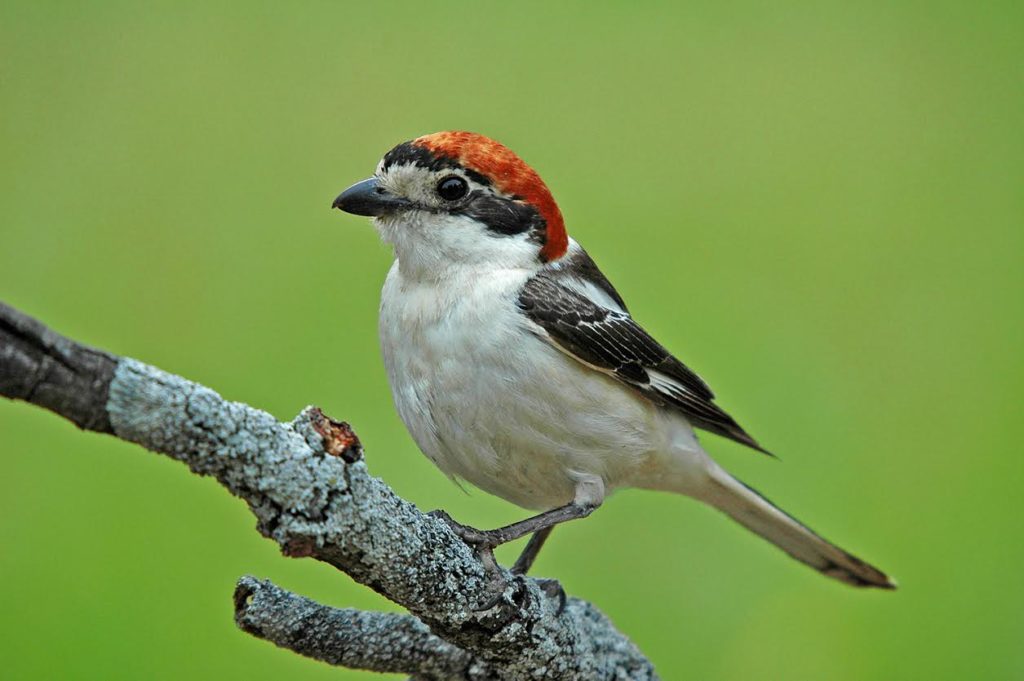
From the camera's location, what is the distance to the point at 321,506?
196 centimetres

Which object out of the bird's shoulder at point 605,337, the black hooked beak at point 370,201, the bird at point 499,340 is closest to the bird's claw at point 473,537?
the bird at point 499,340

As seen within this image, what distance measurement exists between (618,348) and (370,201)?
91 centimetres

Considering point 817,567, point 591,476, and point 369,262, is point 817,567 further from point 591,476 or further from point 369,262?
point 369,262

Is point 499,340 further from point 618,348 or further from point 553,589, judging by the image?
point 553,589

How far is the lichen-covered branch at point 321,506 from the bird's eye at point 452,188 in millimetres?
1184

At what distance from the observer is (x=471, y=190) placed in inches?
130

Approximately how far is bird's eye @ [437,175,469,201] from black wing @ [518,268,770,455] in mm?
344

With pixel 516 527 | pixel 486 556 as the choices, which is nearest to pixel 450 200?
pixel 516 527

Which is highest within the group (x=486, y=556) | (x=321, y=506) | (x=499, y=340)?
(x=499, y=340)

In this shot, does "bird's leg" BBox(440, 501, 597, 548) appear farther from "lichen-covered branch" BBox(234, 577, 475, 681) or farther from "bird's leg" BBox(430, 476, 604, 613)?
"lichen-covered branch" BBox(234, 577, 475, 681)

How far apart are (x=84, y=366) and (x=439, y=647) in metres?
1.49

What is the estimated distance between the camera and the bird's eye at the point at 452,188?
3.27 meters

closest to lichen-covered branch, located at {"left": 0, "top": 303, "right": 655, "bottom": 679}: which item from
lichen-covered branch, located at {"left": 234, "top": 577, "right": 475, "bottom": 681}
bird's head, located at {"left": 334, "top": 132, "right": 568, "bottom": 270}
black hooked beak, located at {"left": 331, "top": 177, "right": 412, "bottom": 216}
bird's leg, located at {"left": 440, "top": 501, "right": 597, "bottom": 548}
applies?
lichen-covered branch, located at {"left": 234, "top": 577, "right": 475, "bottom": 681}

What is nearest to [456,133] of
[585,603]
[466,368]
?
[466,368]
